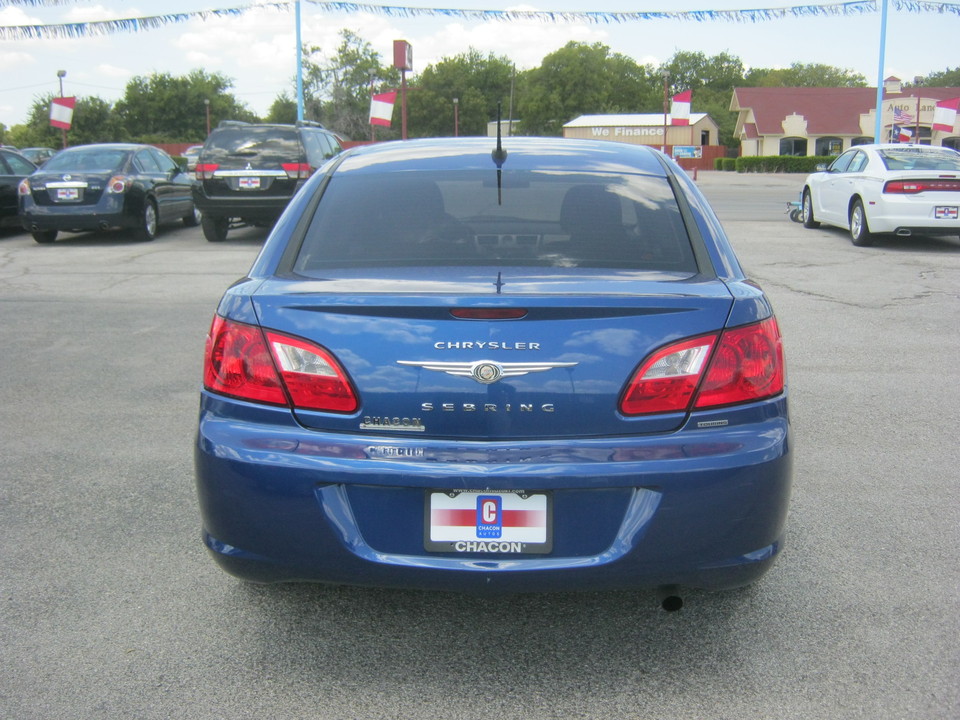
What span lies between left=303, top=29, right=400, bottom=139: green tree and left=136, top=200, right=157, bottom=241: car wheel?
90.1 m

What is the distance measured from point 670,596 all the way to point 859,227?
1278cm

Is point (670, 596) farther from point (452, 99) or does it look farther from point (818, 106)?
point (452, 99)

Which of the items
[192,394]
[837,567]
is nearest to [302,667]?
[837,567]

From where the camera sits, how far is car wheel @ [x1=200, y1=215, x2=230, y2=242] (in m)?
15.2

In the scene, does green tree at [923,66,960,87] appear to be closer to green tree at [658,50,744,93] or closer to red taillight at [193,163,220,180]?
green tree at [658,50,744,93]

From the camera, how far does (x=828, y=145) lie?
238 feet

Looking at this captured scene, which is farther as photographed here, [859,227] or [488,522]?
[859,227]

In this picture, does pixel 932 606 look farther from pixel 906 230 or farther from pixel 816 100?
pixel 816 100

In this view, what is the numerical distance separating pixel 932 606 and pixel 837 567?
0.39 m

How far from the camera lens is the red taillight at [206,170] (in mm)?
14500

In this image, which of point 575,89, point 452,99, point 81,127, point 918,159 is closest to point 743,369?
point 918,159

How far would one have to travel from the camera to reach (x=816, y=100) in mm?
73312

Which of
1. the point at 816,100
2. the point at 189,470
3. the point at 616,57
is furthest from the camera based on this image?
the point at 616,57

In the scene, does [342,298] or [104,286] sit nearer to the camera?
[342,298]
